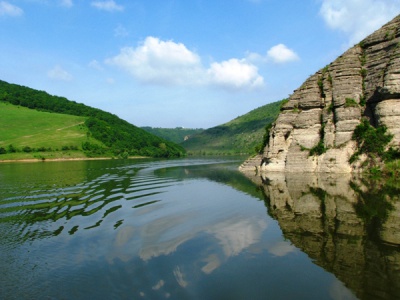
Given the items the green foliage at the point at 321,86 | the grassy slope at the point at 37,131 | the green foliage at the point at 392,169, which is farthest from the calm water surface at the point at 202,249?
the grassy slope at the point at 37,131

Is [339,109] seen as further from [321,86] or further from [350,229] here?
[350,229]

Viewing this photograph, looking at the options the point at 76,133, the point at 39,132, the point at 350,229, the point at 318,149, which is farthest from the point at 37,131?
the point at 350,229

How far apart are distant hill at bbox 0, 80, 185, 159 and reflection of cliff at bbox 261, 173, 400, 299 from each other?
396 ft

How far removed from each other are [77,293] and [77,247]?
5.29m

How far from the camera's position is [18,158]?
11519 centimetres

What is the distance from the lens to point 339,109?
4941 centimetres

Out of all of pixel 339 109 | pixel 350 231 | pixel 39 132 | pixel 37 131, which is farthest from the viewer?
pixel 37 131

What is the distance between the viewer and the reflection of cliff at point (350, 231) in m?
11.3

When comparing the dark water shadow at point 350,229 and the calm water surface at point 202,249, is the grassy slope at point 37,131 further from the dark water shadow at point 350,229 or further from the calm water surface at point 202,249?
the dark water shadow at point 350,229

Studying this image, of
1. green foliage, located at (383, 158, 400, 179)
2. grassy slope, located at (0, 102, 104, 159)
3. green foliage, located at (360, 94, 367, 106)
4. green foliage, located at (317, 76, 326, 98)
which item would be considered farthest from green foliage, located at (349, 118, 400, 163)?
grassy slope, located at (0, 102, 104, 159)

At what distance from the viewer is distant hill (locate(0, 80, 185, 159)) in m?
→ 134

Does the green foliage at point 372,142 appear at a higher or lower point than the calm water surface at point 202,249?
higher

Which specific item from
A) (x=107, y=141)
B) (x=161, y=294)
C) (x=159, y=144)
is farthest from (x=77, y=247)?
(x=159, y=144)

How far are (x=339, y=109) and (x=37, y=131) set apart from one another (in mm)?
136036
